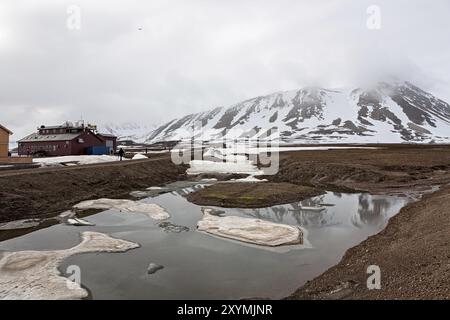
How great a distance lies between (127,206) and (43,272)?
19292mm

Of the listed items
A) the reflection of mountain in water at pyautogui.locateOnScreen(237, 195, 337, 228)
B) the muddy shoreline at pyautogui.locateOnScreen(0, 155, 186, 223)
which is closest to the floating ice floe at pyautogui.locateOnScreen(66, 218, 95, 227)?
the muddy shoreline at pyautogui.locateOnScreen(0, 155, 186, 223)

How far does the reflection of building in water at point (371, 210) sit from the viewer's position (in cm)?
3077

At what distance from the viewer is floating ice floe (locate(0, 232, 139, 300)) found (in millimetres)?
16500

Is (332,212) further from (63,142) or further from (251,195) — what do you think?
(63,142)

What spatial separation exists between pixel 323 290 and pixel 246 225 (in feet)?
43.8

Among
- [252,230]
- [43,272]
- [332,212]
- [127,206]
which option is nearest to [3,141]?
[127,206]

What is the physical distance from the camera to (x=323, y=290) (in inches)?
634

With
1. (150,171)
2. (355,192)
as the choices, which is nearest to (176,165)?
(150,171)

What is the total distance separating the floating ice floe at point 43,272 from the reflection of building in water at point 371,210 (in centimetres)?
1926

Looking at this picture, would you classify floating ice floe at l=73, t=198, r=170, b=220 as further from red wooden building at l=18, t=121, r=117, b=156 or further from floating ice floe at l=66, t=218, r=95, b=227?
red wooden building at l=18, t=121, r=117, b=156

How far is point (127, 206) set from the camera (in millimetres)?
38344

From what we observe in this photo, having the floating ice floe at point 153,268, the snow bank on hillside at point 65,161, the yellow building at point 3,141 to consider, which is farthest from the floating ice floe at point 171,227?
the yellow building at point 3,141

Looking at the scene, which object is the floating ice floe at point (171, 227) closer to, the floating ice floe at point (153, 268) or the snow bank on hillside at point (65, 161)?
the floating ice floe at point (153, 268)

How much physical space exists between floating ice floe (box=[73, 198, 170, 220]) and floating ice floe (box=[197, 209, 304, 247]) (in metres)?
5.17
